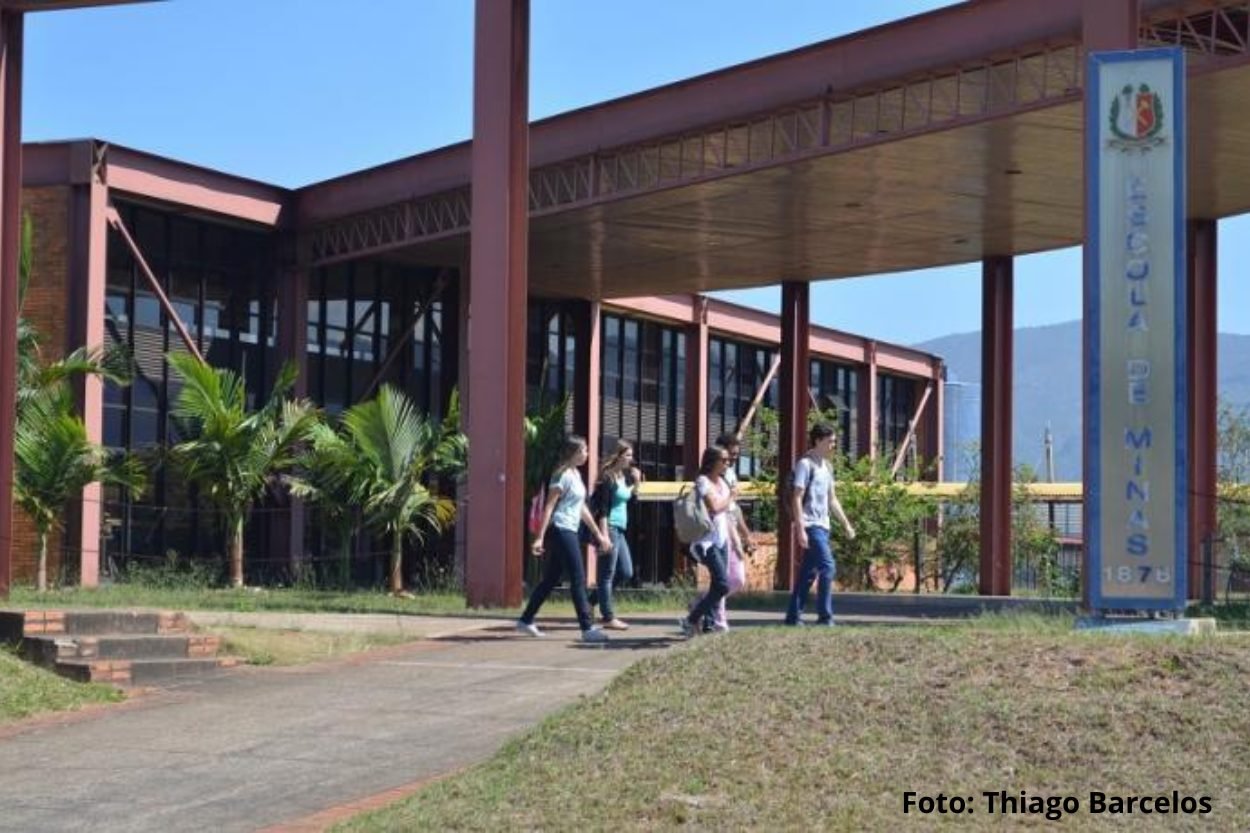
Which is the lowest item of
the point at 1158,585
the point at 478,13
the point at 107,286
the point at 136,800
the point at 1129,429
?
the point at 136,800

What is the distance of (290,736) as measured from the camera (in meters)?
10.0

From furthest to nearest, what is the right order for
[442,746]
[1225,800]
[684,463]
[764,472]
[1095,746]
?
[684,463]
[764,472]
[442,746]
[1095,746]
[1225,800]

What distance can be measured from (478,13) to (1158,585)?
10.5 m

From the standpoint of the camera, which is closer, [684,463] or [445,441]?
[445,441]

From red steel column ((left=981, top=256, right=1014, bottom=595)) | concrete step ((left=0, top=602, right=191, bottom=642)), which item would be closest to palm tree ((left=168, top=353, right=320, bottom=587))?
concrete step ((left=0, top=602, right=191, bottom=642))

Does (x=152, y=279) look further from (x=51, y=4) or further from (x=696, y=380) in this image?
(x=696, y=380)

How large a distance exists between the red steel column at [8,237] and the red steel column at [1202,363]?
54.7 ft

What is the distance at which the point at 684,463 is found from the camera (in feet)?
142

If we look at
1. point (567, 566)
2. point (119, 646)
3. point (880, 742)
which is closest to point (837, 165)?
point (567, 566)

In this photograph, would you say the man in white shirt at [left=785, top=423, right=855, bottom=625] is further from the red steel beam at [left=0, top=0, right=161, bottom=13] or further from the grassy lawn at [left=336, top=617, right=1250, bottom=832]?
the red steel beam at [left=0, top=0, right=161, bottom=13]

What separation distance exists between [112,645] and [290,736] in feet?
9.59

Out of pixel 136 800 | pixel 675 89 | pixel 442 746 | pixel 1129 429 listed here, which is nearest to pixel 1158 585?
pixel 1129 429

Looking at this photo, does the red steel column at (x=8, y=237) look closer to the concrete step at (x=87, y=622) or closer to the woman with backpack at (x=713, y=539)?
the concrete step at (x=87, y=622)

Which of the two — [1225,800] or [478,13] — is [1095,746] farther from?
[478,13]
